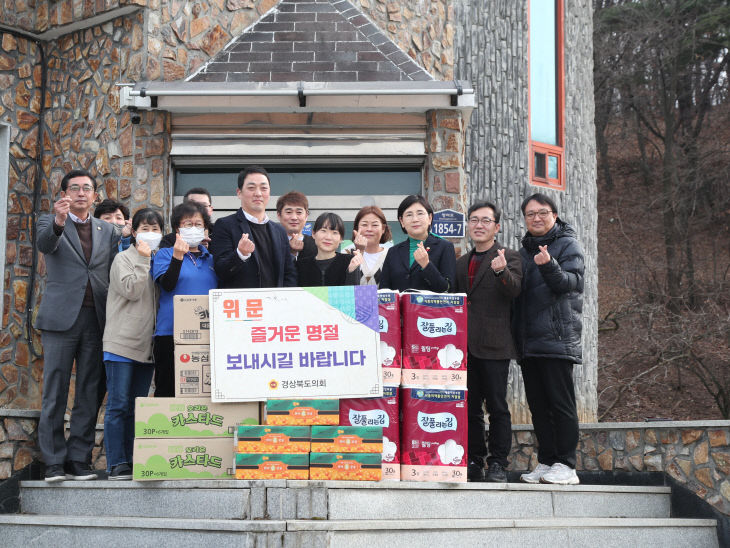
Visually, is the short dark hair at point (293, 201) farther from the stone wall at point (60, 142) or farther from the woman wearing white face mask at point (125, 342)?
the stone wall at point (60, 142)

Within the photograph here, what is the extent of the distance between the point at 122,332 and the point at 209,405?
846mm

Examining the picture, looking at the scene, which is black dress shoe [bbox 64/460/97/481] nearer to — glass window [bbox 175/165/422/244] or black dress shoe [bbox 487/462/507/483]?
black dress shoe [bbox 487/462/507/483]

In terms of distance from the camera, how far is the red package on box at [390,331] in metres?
5.62

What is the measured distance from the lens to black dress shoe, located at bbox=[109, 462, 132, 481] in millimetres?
5746

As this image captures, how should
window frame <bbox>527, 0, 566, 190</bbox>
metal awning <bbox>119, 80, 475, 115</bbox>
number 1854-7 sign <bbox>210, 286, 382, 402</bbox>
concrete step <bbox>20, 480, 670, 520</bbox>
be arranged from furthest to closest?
window frame <bbox>527, 0, 566, 190</bbox> → metal awning <bbox>119, 80, 475, 115</bbox> → number 1854-7 sign <bbox>210, 286, 382, 402</bbox> → concrete step <bbox>20, 480, 670, 520</bbox>

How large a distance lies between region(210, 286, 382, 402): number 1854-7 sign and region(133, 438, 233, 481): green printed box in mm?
309

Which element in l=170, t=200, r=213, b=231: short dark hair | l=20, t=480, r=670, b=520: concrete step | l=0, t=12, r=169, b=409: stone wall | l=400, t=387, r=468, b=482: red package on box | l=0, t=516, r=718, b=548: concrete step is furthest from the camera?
l=0, t=12, r=169, b=409: stone wall

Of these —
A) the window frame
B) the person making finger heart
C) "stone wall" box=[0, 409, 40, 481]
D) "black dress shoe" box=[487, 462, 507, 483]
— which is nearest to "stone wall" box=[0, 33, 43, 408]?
"stone wall" box=[0, 409, 40, 481]

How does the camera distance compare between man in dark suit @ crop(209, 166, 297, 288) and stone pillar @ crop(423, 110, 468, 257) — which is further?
stone pillar @ crop(423, 110, 468, 257)

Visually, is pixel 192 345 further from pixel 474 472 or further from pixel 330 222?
pixel 474 472

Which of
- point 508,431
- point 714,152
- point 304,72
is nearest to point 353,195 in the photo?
point 304,72

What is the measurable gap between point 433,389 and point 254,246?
4.71ft

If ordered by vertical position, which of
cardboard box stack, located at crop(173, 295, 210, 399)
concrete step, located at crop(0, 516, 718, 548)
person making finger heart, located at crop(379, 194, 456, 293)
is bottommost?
concrete step, located at crop(0, 516, 718, 548)

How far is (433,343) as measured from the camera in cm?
566
